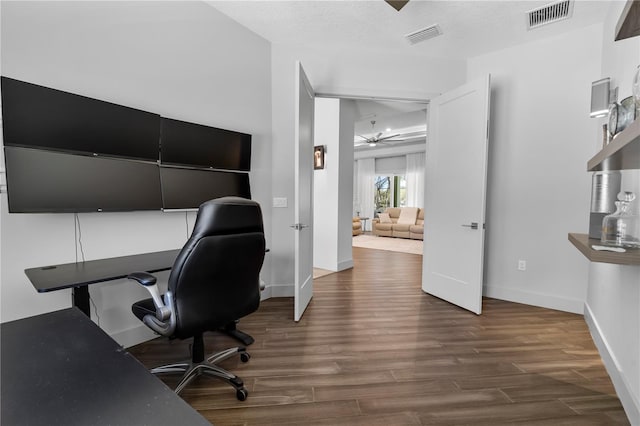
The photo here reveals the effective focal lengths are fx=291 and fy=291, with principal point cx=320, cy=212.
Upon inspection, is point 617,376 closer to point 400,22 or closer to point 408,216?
point 400,22

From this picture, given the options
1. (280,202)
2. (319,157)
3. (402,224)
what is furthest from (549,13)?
(402,224)

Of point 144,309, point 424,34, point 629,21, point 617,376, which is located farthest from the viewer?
point 424,34

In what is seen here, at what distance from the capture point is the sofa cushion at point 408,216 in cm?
888

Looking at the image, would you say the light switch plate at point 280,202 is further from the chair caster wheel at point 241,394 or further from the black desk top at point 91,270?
the chair caster wheel at point 241,394

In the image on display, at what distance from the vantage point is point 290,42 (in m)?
3.20

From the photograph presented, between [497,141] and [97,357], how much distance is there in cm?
388

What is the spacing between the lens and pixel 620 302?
6.02 feet

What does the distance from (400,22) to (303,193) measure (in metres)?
1.91

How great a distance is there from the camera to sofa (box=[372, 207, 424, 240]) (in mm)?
8430

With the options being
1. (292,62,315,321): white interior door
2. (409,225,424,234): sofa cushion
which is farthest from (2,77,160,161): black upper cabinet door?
(409,225,424,234): sofa cushion

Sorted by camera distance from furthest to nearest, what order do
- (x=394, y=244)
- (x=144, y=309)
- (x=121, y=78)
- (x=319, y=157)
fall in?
(x=394, y=244) < (x=319, y=157) < (x=121, y=78) < (x=144, y=309)

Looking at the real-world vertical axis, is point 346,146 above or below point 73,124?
above

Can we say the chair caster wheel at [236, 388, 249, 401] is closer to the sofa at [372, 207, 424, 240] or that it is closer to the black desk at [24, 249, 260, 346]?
the black desk at [24, 249, 260, 346]

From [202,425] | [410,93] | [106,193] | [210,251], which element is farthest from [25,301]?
[410,93]
